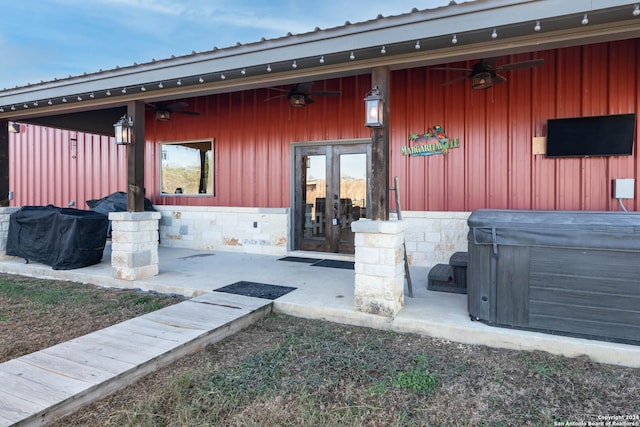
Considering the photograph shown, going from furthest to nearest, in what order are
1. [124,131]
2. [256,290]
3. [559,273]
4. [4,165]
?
[4,165], [124,131], [256,290], [559,273]

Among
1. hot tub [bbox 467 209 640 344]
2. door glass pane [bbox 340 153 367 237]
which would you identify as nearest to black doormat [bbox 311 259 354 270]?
door glass pane [bbox 340 153 367 237]

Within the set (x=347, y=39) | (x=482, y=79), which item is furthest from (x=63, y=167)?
(x=482, y=79)

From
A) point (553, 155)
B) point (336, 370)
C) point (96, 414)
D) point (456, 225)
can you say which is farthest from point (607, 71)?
point (96, 414)

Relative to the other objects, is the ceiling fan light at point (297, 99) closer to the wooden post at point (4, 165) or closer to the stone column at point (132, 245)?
the stone column at point (132, 245)

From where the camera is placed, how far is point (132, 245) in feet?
14.6

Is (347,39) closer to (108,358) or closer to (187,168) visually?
(108,358)

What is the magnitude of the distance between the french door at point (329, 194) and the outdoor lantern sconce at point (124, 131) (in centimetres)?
263

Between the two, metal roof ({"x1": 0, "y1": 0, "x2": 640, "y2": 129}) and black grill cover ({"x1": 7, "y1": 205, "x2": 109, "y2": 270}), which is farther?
black grill cover ({"x1": 7, "y1": 205, "x2": 109, "y2": 270})

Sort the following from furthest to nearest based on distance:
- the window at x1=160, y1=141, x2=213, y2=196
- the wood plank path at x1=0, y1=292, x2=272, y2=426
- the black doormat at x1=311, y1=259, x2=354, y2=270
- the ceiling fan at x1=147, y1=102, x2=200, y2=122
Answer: the window at x1=160, y1=141, x2=213, y2=196, the ceiling fan at x1=147, y1=102, x2=200, y2=122, the black doormat at x1=311, y1=259, x2=354, y2=270, the wood plank path at x1=0, y1=292, x2=272, y2=426

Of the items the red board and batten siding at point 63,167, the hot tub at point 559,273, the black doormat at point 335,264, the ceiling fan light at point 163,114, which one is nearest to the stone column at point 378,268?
the hot tub at point 559,273

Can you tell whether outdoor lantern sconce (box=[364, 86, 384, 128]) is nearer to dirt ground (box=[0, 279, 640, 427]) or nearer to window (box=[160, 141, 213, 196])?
dirt ground (box=[0, 279, 640, 427])

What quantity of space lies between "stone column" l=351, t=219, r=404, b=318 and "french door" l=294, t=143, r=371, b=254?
8.09 feet

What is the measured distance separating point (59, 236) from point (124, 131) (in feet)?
6.41

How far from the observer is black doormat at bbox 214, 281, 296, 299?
3883mm
